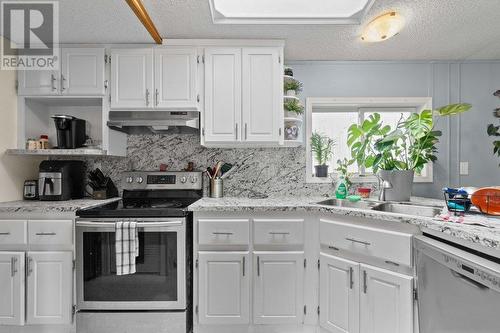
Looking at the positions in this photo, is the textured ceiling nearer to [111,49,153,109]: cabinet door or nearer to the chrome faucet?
[111,49,153,109]: cabinet door

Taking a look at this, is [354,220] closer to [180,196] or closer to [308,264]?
[308,264]

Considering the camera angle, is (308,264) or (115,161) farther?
→ (115,161)

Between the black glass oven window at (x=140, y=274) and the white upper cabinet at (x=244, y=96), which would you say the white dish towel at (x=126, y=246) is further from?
the white upper cabinet at (x=244, y=96)

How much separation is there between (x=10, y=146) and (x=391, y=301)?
3029 millimetres

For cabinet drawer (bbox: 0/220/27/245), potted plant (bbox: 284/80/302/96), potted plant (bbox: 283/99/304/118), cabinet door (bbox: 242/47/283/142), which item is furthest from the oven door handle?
potted plant (bbox: 284/80/302/96)

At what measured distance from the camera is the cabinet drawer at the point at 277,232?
6.01 ft

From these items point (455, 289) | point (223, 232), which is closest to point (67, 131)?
point (223, 232)

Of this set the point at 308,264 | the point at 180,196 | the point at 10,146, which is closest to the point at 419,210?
the point at 308,264

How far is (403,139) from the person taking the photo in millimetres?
2018

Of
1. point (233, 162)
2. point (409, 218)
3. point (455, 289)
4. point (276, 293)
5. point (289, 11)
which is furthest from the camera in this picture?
point (233, 162)

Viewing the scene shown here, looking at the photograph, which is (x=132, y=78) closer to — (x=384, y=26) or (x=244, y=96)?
(x=244, y=96)

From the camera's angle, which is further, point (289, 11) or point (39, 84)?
point (39, 84)

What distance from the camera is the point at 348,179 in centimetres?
238

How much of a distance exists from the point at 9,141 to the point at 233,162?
188 cm
